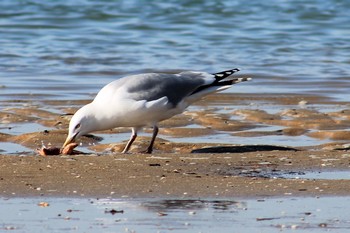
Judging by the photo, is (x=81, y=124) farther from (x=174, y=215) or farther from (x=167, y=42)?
(x=167, y=42)

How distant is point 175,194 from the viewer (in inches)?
260

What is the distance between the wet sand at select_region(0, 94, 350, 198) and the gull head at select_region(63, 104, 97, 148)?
242 millimetres

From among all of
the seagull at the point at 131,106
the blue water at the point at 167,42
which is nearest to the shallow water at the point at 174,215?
the seagull at the point at 131,106

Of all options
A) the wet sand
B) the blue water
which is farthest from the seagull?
the blue water

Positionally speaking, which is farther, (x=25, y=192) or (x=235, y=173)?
(x=235, y=173)

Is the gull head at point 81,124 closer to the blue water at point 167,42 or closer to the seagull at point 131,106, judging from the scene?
the seagull at point 131,106

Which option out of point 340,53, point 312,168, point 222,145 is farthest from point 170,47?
point 312,168

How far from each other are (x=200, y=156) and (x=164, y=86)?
3.50 ft

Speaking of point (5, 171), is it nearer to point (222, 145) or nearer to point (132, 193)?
point (132, 193)

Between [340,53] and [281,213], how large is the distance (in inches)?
492

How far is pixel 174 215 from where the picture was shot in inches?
232

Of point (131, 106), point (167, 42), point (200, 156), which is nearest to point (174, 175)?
point (200, 156)

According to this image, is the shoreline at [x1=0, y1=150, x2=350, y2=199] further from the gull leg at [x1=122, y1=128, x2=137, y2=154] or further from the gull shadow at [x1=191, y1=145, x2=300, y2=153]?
the gull leg at [x1=122, y1=128, x2=137, y2=154]

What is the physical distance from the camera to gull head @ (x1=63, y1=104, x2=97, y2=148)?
29.4 feet
